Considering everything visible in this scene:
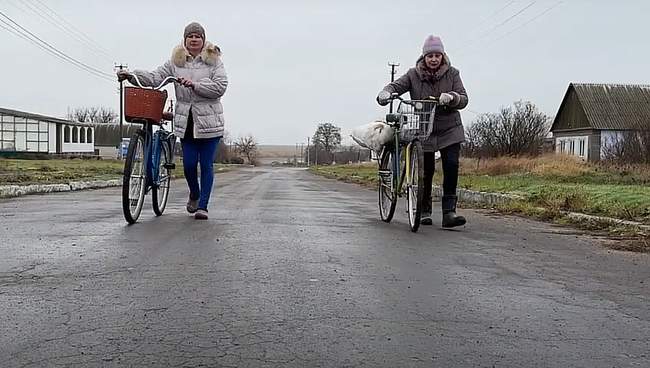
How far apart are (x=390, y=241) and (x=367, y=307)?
2.47 meters

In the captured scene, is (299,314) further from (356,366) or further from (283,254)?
(283,254)

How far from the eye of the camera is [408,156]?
7.47 meters

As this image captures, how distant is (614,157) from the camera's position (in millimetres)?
28844

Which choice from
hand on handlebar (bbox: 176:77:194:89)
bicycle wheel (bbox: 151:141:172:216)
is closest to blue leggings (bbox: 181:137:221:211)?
bicycle wheel (bbox: 151:141:172:216)

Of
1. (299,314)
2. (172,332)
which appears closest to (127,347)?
(172,332)

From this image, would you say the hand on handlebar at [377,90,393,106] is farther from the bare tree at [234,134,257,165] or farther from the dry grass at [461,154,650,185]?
the bare tree at [234,134,257,165]

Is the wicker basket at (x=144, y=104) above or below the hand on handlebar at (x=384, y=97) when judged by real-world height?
below

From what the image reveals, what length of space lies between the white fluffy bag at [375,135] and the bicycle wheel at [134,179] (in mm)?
2562

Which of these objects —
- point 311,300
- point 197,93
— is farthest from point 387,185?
point 311,300

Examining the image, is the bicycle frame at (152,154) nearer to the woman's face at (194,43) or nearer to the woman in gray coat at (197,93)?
the woman in gray coat at (197,93)

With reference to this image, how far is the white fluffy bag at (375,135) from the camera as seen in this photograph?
816 cm

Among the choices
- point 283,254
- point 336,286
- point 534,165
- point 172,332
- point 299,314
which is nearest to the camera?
point 172,332

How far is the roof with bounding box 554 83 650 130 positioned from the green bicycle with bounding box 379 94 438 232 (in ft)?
156

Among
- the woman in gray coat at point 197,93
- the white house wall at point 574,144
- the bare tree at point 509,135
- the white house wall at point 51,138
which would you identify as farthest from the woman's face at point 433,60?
the white house wall at point 51,138
